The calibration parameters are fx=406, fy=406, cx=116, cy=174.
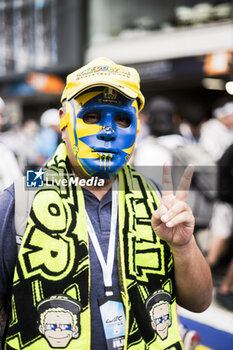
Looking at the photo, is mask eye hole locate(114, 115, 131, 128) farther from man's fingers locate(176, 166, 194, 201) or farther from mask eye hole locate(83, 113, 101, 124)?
man's fingers locate(176, 166, 194, 201)

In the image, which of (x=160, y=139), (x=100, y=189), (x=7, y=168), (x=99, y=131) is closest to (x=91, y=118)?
(x=99, y=131)

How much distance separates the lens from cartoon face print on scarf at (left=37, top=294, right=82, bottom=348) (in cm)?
136

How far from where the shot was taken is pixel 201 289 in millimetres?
1553

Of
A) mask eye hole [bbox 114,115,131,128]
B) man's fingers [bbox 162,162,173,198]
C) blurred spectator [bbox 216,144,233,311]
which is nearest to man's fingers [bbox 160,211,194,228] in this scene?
man's fingers [bbox 162,162,173,198]

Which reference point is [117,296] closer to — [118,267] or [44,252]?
[118,267]

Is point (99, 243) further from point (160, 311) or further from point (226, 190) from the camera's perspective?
point (226, 190)

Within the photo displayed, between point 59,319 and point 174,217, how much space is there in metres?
0.52

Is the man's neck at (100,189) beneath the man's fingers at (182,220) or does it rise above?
above

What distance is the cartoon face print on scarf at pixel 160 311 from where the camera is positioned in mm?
1474

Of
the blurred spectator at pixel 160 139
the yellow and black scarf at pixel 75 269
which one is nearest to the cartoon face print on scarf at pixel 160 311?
the yellow and black scarf at pixel 75 269

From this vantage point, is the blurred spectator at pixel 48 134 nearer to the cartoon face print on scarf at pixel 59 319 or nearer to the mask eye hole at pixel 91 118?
the mask eye hole at pixel 91 118

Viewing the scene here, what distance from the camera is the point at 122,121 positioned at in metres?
1.55

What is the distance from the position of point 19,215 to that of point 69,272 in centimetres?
26

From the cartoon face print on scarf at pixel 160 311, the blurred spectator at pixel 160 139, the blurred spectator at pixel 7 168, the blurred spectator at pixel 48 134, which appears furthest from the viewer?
the blurred spectator at pixel 48 134
